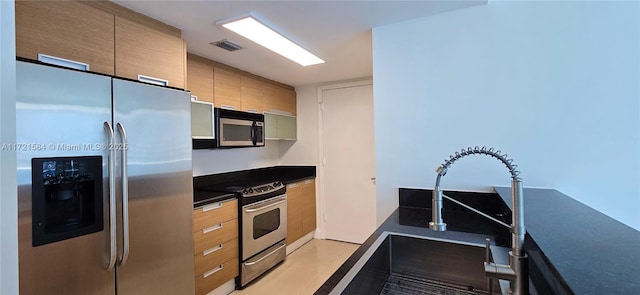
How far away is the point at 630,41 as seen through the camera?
144 centimetres

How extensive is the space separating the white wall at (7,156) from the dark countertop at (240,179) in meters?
1.39

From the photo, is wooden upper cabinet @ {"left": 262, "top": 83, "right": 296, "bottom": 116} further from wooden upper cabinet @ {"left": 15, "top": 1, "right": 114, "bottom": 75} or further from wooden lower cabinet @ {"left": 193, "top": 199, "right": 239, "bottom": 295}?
wooden upper cabinet @ {"left": 15, "top": 1, "right": 114, "bottom": 75}

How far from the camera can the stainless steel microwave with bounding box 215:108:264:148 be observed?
8.88 ft

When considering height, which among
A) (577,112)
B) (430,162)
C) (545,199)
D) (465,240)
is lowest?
(465,240)

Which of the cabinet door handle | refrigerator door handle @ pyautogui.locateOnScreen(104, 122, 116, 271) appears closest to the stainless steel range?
the cabinet door handle

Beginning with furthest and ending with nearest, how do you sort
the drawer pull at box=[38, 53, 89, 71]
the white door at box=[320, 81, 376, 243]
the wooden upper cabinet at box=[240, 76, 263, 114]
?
1. the white door at box=[320, 81, 376, 243]
2. the wooden upper cabinet at box=[240, 76, 263, 114]
3. the drawer pull at box=[38, 53, 89, 71]

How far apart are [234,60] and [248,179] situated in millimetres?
1473

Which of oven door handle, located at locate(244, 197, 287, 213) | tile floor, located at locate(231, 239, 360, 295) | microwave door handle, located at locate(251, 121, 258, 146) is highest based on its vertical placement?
microwave door handle, located at locate(251, 121, 258, 146)

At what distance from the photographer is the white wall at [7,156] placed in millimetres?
720

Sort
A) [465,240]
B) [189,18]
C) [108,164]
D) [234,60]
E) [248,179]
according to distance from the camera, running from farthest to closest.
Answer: [248,179] < [234,60] < [189,18] < [108,164] < [465,240]

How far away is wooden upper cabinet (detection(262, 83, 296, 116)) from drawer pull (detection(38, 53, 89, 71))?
2053 mm

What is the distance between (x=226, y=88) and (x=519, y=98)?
2511mm

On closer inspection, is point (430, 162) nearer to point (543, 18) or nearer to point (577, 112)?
point (577, 112)

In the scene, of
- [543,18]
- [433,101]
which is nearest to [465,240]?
[433,101]
